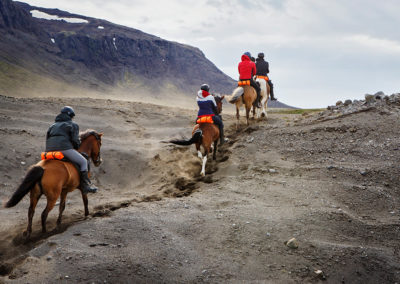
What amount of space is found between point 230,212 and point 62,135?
4068 millimetres

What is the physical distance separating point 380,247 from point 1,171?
399 inches

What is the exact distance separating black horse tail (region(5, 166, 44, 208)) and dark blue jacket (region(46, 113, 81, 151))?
868 mm

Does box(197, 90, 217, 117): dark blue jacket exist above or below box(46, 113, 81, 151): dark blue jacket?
above

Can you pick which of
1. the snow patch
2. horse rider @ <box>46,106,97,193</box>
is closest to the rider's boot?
horse rider @ <box>46,106,97,193</box>

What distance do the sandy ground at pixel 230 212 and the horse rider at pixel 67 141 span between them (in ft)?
3.36

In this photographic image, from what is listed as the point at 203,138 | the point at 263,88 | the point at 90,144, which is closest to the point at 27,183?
the point at 90,144

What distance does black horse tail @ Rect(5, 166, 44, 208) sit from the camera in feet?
20.9

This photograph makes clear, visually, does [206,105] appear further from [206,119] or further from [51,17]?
[51,17]

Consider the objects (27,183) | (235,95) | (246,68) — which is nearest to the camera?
(27,183)

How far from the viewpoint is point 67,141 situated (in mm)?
7391

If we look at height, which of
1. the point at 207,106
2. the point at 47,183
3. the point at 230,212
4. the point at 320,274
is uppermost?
the point at 207,106

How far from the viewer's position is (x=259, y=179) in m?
9.90

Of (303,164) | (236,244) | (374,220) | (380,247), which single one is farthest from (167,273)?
(303,164)

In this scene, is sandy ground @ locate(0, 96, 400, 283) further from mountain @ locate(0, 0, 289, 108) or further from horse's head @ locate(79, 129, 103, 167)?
mountain @ locate(0, 0, 289, 108)
